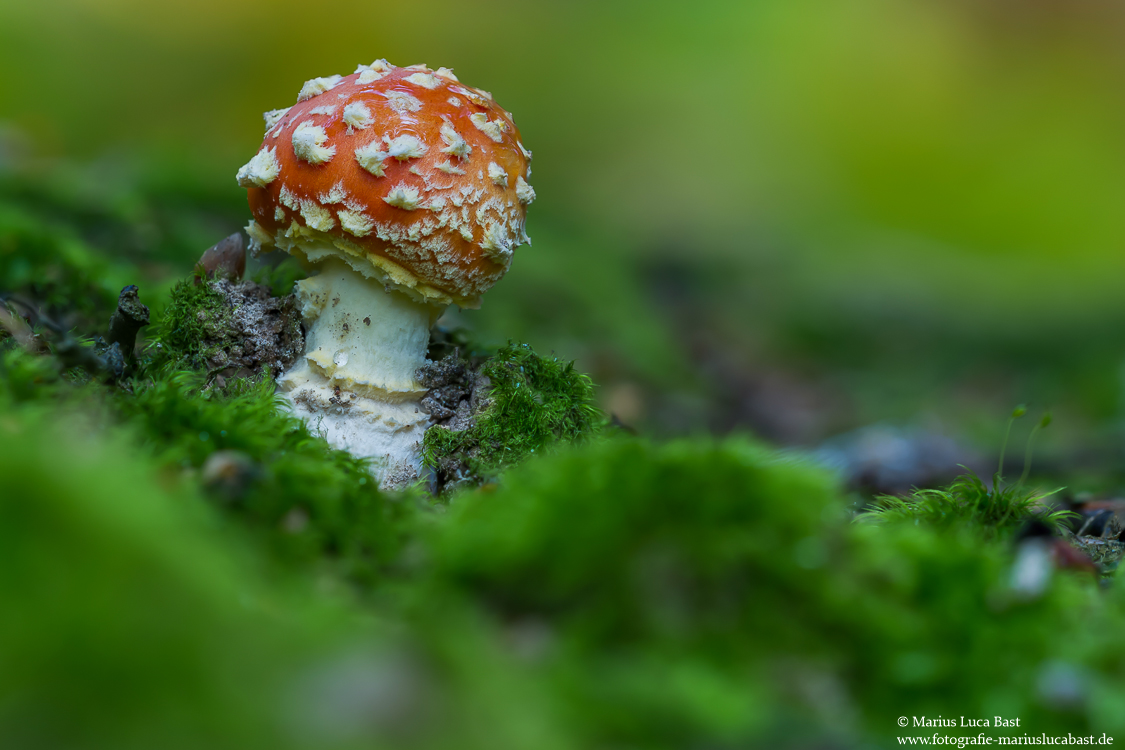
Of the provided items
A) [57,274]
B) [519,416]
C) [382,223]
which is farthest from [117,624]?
[57,274]

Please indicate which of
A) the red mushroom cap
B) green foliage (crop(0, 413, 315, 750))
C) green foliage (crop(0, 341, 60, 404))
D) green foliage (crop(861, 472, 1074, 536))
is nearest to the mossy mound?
the red mushroom cap

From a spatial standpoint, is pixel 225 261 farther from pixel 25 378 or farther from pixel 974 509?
pixel 974 509

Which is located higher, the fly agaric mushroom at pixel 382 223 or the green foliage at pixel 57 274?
the green foliage at pixel 57 274

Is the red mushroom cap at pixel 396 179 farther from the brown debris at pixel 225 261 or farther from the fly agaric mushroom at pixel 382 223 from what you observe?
the brown debris at pixel 225 261

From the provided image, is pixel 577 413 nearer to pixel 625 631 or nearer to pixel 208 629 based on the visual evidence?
pixel 625 631

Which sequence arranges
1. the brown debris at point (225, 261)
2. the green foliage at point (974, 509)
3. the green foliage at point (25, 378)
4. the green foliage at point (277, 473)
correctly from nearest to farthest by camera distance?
the green foliage at point (277, 473)
the green foliage at point (25, 378)
the green foliage at point (974, 509)
the brown debris at point (225, 261)

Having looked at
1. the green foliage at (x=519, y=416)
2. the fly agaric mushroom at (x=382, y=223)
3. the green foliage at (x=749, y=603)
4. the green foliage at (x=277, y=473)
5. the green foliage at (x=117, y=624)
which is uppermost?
the fly agaric mushroom at (x=382, y=223)

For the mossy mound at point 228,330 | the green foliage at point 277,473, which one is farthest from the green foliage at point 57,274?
the green foliage at point 277,473
